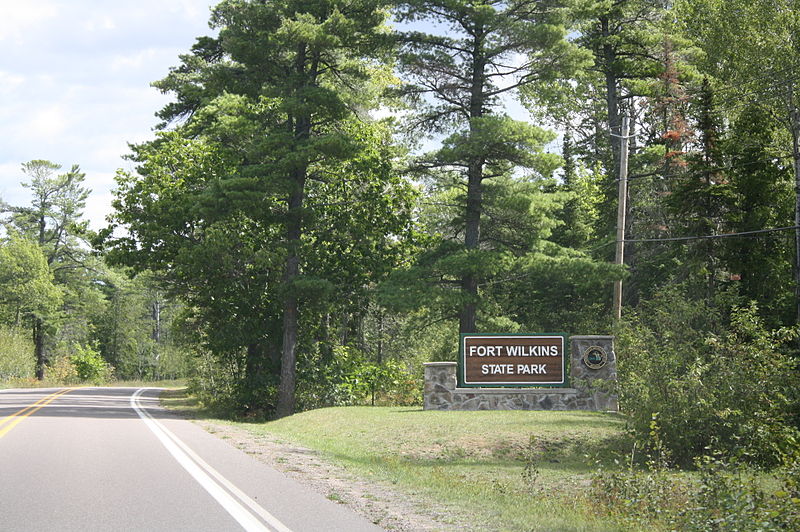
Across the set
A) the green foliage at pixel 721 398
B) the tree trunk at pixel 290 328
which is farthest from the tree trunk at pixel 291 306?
the green foliage at pixel 721 398

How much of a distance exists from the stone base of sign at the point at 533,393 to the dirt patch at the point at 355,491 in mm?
7440

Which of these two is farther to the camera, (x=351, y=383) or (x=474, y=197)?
(x=351, y=383)

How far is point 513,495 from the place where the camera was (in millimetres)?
10695

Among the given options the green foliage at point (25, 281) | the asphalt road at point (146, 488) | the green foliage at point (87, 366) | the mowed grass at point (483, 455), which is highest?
Result: the green foliage at point (25, 281)

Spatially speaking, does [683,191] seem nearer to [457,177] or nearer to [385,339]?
[457,177]

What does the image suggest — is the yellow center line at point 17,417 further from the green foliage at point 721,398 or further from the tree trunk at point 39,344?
the tree trunk at point 39,344

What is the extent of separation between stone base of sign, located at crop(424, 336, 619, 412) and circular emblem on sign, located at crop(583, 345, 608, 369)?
0.04 meters

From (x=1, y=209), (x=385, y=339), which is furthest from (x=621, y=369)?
Result: (x=1, y=209)

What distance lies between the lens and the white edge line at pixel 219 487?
25.5ft

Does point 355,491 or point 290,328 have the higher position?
point 290,328

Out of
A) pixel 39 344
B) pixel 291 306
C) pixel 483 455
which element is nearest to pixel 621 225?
pixel 291 306

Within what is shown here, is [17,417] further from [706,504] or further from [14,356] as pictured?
[14,356]

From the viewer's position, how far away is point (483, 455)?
15.5m

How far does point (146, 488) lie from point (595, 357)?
15697mm
